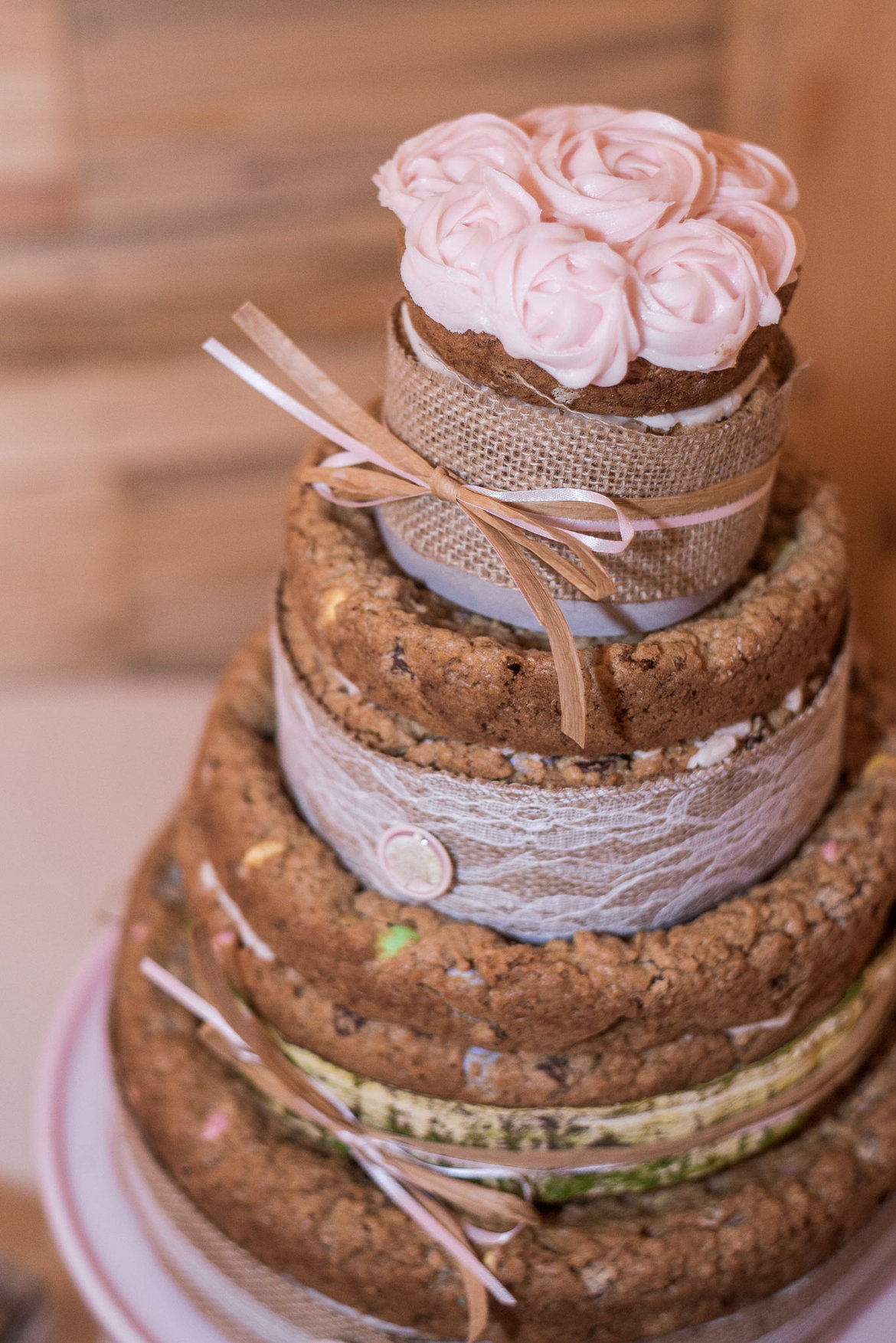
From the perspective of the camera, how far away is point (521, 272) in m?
0.70

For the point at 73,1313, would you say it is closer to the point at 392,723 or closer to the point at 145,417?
the point at 392,723

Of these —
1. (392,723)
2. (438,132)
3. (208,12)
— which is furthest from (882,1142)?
(208,12)

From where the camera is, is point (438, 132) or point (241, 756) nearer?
point (438, 132)

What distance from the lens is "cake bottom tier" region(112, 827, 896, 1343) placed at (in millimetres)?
914

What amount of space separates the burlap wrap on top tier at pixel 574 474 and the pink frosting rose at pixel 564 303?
0.05 meters

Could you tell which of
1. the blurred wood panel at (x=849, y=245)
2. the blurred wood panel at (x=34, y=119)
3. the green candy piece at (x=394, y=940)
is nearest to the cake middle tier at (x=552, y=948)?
the green candy piece at (x=394, y=940)

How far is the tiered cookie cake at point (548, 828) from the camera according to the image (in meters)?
0.75

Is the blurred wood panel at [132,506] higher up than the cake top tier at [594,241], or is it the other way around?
the cake top tier at [594,241]

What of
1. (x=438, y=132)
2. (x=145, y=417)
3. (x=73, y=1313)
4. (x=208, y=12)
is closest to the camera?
(x=438, y=132)

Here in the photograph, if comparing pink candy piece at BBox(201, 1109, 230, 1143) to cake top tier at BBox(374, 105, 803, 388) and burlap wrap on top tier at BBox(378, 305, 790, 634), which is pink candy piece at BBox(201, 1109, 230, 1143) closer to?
burlap wrap on top tier at BBox(378, 305, 790, 634)

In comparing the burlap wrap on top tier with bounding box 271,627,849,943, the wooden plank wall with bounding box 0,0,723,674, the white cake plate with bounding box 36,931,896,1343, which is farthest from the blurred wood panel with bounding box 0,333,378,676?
the burlap wrap on top tier with bounding box 271,627,849,943

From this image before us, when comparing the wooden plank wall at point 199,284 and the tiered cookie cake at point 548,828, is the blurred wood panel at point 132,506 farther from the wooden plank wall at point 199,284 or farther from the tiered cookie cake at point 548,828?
the tiered cookie cake at point 548,828

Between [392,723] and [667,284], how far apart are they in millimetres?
323

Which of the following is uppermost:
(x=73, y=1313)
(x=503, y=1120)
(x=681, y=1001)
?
(x=681, y=1001)
